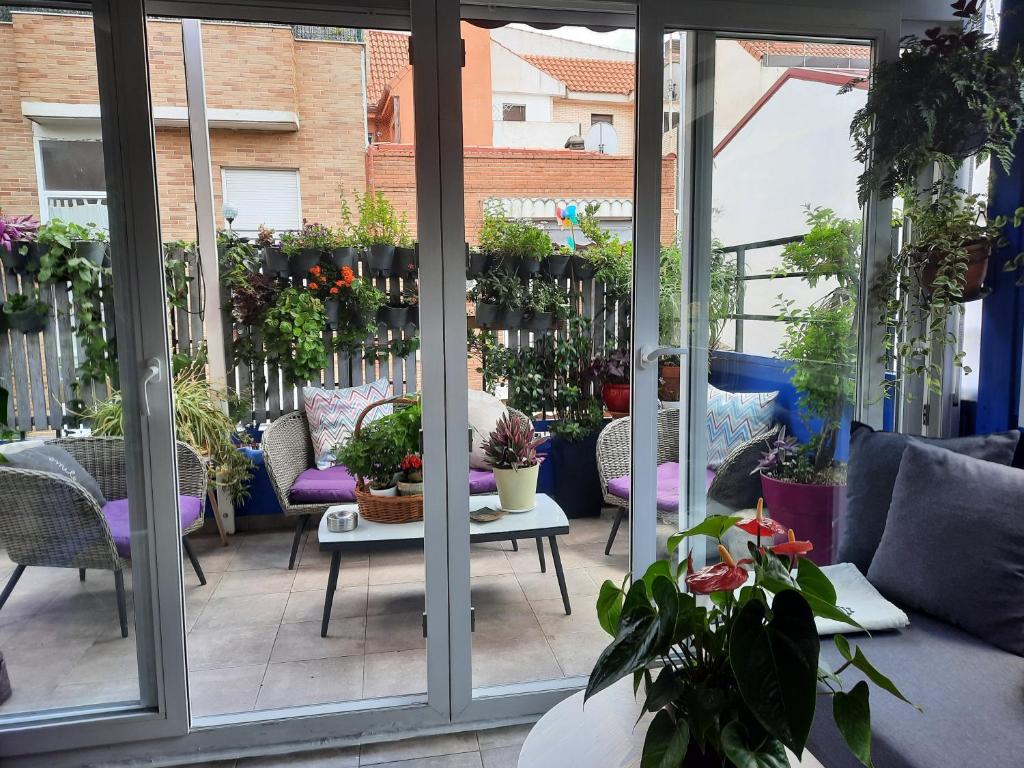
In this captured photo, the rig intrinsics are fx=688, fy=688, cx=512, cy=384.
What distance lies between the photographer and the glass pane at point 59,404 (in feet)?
5.90

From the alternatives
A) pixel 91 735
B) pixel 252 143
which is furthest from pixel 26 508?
pixel 252 143

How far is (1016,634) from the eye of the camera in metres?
1.57

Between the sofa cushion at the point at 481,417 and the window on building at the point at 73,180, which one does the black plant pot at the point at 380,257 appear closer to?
the sofa cushion at the point at 481,417

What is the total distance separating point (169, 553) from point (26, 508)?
17.2 inches

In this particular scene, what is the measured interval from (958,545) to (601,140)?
8.44 ft

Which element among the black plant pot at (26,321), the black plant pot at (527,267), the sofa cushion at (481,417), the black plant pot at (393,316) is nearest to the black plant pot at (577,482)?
the sofa cushion at (481,417)

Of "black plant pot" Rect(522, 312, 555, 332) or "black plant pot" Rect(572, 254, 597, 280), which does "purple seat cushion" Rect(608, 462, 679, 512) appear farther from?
"black plant pot" Rect(572, 254, 597, 280)

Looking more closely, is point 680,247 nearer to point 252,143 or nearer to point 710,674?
point 710,674

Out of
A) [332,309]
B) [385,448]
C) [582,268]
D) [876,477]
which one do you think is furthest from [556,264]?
[876,477]

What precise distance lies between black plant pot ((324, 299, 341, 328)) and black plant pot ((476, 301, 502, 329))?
0.88m

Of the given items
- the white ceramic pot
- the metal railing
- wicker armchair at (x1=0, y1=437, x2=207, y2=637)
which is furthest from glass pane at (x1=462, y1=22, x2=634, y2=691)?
wicker armchair at (x1=0, y1=437, x2=207, y2=637)

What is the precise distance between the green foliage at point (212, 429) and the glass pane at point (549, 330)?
1.34 meters

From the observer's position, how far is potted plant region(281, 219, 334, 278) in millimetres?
4136

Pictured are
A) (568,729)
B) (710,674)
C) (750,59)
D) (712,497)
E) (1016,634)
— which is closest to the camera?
(710,674)
